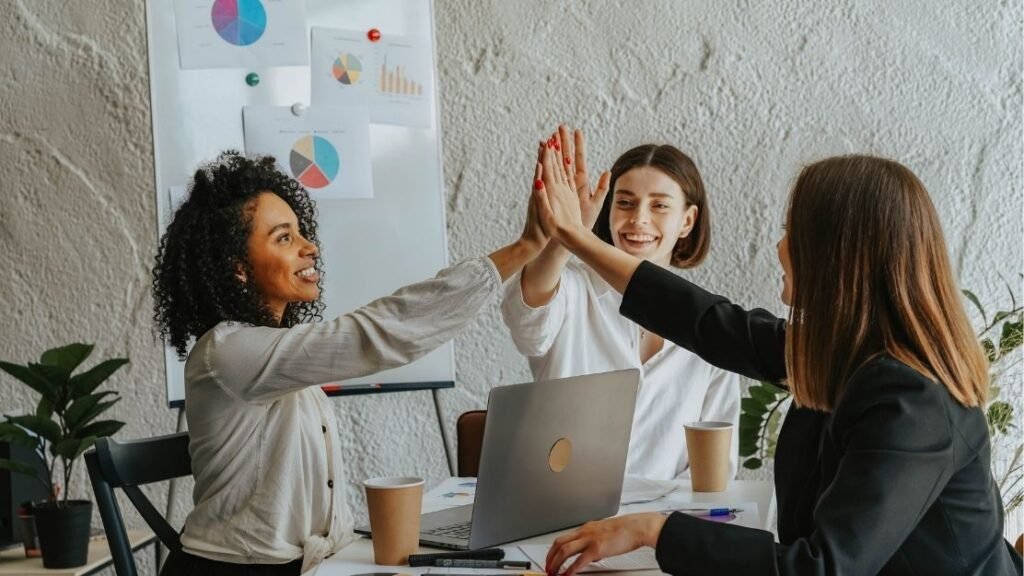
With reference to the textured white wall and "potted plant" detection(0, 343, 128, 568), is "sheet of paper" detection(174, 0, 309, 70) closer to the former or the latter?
the textured white wall

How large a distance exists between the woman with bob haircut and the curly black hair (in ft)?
1.63

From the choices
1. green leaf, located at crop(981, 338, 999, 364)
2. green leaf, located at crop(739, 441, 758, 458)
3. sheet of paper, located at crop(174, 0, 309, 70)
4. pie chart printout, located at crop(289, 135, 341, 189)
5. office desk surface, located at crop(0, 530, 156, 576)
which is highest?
sheet of paper, located at crop(174, 0, 309, 70)

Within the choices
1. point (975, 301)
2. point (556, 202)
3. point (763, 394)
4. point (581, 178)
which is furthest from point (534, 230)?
point (975, 301)

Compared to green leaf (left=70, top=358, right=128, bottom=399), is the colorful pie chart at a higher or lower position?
higher

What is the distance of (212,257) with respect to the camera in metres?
1.70

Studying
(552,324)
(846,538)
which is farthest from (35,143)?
(846,538)

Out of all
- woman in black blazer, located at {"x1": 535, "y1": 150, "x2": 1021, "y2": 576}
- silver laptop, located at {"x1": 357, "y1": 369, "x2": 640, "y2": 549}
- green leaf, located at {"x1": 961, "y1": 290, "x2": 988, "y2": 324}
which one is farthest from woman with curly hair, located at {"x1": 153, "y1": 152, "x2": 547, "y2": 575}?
green leaf, located at {"x1": 961, "y1": 290, "x2": 988, "y2": 324}

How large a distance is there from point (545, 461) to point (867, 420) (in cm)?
42

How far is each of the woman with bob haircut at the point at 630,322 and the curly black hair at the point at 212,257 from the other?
1.63 feet

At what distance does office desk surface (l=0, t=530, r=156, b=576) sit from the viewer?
2172 mm

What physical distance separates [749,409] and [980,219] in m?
0.85

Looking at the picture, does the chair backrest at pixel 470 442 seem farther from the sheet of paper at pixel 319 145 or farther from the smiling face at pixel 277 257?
the sheet of paper at pixel 319 145

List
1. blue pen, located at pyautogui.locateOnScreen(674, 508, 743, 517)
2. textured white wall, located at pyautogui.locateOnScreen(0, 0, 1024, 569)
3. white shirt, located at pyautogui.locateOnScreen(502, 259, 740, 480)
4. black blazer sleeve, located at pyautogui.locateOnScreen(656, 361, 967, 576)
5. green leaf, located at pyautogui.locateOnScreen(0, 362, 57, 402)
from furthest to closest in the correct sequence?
textured white wall, located at pyautogui.locateOnScreen(0, 0, 1024, 569), green leaf, located at pyautogui.locateOnScreen(0, 362, 57, 402), white shirt, located at pyautogui.locateOnScreen(502, 259, 740, 480), blue pen, located at pyautogui.locateOnScreen(674, 508, 743, 517), black blazer sleeve, located at pyautogui.locateOnScreen(656, 361, 967, 576)

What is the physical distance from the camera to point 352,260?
2576 millimetres
